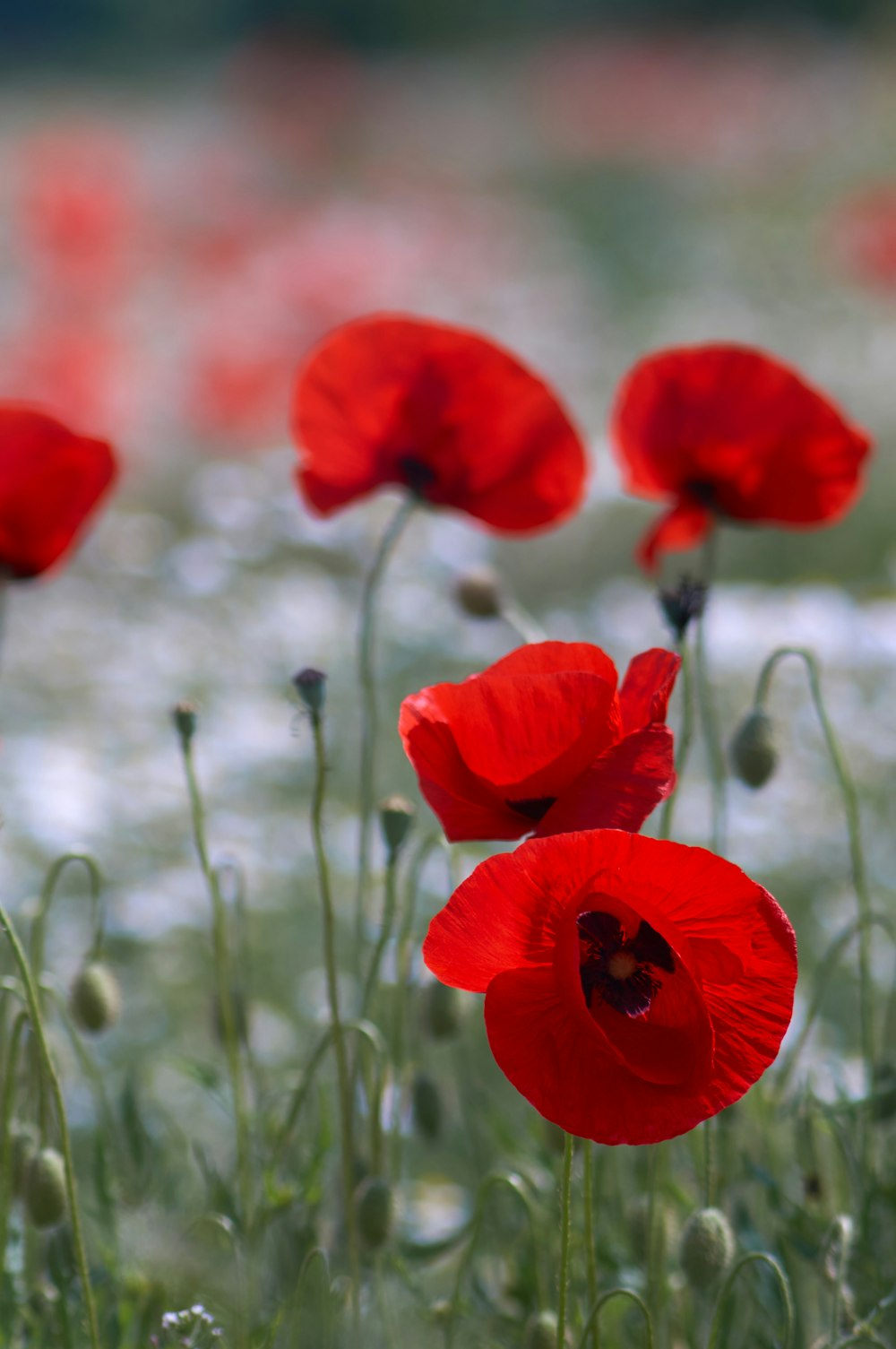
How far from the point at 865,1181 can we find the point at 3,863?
1.71m

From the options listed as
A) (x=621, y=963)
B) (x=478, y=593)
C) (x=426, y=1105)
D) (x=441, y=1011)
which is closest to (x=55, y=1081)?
(x=621, y=963)

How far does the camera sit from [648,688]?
96 cm

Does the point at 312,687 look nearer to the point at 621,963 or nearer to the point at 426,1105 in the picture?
the point at 621,963

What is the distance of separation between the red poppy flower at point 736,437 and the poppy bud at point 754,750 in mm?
228

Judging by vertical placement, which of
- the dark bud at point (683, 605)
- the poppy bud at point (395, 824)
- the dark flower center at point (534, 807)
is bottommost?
the poppy bud at point (395, 824)

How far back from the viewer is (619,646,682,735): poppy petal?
36.9 inches

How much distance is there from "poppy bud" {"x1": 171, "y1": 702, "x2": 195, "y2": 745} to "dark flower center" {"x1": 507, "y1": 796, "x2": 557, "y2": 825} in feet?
0.91

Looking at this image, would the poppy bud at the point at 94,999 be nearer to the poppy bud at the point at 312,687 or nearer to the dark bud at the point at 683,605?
the poppy bud at the point at 312,687

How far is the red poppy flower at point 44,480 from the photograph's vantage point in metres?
1.38

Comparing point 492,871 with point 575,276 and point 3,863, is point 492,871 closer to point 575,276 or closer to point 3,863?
point 3,863

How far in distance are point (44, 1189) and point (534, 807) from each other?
17.9 inches

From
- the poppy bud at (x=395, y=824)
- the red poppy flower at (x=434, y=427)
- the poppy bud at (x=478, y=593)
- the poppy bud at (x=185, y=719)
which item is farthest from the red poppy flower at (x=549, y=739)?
the poppy bud at (x=478, y=593)

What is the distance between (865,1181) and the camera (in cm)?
133

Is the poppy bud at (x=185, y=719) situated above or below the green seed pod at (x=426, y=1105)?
above
